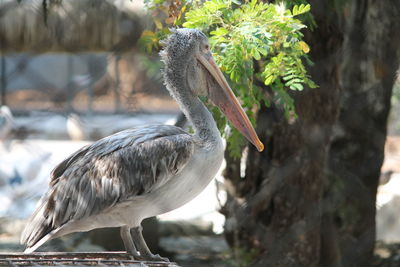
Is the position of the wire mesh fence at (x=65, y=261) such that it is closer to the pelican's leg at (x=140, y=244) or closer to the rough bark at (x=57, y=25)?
the pelican's leg at (x=140, y=244)

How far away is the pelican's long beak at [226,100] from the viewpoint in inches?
67.1

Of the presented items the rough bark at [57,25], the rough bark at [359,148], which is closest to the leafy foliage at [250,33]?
the rough bark at [57,25]

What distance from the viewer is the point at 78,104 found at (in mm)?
2336

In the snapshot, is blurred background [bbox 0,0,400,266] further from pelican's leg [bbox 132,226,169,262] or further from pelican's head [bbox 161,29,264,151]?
pelican's leg [bbox 132,226,169,262]

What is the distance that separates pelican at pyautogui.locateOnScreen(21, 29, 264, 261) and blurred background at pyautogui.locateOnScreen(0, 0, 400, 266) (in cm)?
20

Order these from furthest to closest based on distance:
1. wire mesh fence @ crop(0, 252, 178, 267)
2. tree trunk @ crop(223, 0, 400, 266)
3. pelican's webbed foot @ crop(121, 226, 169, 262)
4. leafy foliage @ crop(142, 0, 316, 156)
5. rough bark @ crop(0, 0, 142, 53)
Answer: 1. tree trunk @ crop(223, 0, 400, 266)
2. rough bark @ crop(0, 0, 142, 53)
3. pelican's webbed foot @ crop(121, 226, 169, 262)
4. leafy foliage @ crop(142, 0, 316, 156)
5. wire mesh fence @ crop(0, 252, 178, 267)

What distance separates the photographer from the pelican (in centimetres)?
161

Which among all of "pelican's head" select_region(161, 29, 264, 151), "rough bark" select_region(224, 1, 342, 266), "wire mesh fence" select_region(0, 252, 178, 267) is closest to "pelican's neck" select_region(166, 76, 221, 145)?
"pelican's head" select_region(161, 29, 264, 151)

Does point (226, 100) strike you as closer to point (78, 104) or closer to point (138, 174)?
point (138, 174)

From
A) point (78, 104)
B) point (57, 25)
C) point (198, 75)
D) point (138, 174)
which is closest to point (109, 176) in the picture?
point (138, 174)

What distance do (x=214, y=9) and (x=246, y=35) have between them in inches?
3.6

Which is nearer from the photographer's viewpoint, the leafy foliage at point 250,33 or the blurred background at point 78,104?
the leafy foliage at point 250,33

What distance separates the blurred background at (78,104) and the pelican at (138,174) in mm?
202

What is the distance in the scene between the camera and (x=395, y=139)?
5.53m
